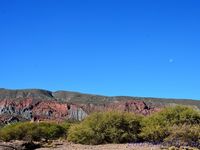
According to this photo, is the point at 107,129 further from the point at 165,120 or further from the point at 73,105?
the point at 73,105

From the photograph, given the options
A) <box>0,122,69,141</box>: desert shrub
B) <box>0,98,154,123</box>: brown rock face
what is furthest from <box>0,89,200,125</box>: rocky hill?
<box>0,122,69,141</box>: desert shrub

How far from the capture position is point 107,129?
43.8m

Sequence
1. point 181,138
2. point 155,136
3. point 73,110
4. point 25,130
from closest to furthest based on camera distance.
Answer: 1. point 181,138
2. point 155,136
3. point 25,130
4. point 73,110

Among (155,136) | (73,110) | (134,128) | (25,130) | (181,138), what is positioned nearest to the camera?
(181,138)

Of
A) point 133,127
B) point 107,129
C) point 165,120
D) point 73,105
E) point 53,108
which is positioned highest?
point 73,105

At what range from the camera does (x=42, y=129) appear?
201 ft

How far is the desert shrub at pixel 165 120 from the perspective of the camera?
140 feet

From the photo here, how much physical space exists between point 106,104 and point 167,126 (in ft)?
431

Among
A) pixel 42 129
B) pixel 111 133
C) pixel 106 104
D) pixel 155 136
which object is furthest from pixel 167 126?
pixel 106 104

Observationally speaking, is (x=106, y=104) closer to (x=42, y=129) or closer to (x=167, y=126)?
(x=42, y=129)

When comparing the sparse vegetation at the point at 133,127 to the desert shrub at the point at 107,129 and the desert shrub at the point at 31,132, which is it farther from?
the desert shrub at the point at 31,132

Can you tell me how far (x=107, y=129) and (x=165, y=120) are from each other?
19.4 ft

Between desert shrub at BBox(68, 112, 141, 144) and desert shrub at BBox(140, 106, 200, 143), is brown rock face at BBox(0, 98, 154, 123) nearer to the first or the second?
desert shrub at BBox(140, 106, 200, 143)

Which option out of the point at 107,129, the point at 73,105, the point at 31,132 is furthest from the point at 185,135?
the point at 73,105
